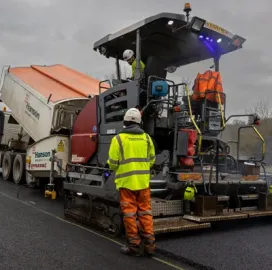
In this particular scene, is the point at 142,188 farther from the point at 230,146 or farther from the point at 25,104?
the point at 25,104

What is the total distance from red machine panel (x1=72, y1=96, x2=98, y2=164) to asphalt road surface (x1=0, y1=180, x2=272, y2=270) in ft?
3.87

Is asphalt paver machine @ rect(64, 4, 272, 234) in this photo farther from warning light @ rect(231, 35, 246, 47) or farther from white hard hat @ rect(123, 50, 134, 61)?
white hard hat @ rect(123, 50, 134, 61)

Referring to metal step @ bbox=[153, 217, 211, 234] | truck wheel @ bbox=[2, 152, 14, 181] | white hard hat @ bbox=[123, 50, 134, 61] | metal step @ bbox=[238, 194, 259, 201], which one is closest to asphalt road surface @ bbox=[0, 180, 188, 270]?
metal step @ bbox=[153, 217, 211, 234]

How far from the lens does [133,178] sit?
14.1ft

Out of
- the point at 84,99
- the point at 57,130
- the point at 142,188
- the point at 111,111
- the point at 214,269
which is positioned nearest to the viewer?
the point at 214,269

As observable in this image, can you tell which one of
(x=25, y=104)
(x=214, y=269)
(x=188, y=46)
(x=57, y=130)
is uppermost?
(x=188, y=46)

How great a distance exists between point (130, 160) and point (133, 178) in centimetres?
21

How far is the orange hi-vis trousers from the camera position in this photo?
4172 mm

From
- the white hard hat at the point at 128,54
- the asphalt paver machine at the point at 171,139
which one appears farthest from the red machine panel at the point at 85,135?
the white hard hat at the point at 128,54

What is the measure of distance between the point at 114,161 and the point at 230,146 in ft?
10.5

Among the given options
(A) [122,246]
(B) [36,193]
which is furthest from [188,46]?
(B) [36,193]

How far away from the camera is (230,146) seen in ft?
22.6

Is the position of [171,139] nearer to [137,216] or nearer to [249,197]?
[249,197]

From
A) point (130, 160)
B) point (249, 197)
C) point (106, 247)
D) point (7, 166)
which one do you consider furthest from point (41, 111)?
point (249, 197)
